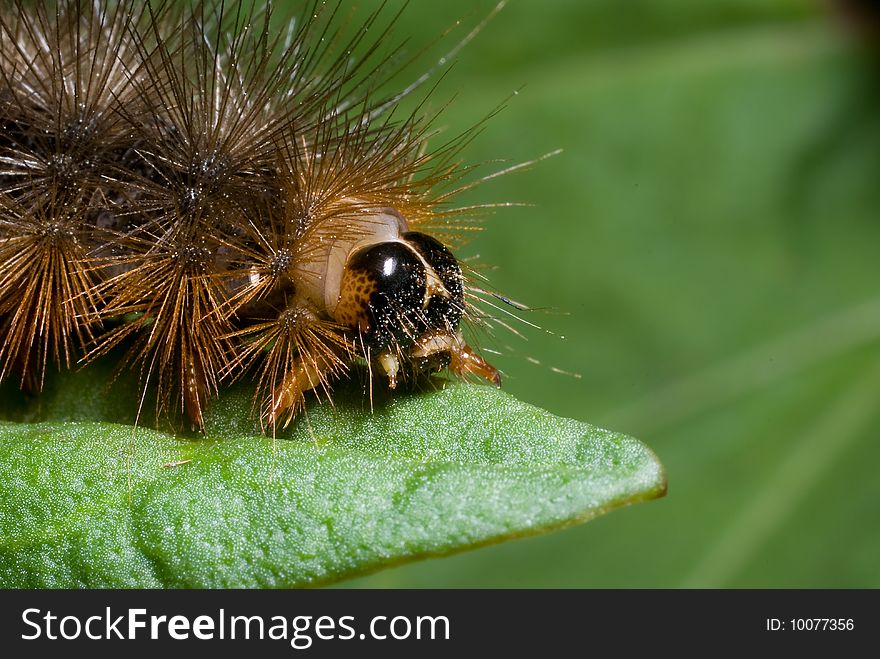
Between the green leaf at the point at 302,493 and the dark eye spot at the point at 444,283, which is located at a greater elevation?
the dark eye spot at the point at 444,283

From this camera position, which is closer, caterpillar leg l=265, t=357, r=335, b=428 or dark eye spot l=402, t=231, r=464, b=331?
caterpillar leg l=265, t=357, r=335, b=428

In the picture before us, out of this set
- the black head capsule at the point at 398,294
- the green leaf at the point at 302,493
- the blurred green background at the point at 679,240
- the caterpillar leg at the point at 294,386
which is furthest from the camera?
the blurred green background at the point at 679,240

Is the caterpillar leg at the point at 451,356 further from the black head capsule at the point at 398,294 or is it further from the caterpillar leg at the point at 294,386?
the caterpillar leg at the point at 294,386

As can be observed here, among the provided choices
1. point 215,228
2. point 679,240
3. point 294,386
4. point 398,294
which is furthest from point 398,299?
point 679,240

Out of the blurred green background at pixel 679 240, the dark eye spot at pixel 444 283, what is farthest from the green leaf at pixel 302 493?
the blurred green background at pixel 679 240

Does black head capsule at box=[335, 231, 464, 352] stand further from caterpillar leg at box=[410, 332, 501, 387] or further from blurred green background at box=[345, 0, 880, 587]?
blurred green background at box=[345, 0, 880, 587]

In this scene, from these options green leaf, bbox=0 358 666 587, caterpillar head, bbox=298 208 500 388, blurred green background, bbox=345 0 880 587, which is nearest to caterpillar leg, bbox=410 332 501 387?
caterpillar head, bbox=298 208 500 388

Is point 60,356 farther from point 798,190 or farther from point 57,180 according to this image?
point 798,190
